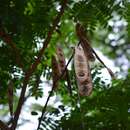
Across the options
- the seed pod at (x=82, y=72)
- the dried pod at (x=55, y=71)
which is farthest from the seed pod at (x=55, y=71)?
the seed pod at (x=82, y=72)

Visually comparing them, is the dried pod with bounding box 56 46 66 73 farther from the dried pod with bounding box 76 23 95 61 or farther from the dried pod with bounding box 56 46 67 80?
the dried pod with bounding box 76 23 95 61

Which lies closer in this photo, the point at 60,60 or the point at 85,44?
the point at 85,44

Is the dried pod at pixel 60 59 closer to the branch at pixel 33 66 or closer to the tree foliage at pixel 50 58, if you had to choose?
the tree foliage at pixel 50 58

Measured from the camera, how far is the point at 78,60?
2611 mm

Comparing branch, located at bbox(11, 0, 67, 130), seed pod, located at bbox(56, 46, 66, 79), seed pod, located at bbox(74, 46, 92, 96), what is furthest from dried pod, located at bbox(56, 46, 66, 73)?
branch, located at bbox(11, 0, 67, 130)

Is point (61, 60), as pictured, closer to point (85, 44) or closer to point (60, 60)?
point (60, 60)

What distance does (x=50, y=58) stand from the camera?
2861 mm

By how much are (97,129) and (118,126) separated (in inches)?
3.9

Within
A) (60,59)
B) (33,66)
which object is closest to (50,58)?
(60,59)

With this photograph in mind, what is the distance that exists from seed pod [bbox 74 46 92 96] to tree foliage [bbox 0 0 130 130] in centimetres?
9

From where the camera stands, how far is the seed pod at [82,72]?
2.51m

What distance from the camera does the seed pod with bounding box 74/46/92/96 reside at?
2.51m

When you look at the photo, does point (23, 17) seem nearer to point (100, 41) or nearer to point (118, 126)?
point (118, 126)

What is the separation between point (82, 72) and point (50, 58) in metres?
0.35
